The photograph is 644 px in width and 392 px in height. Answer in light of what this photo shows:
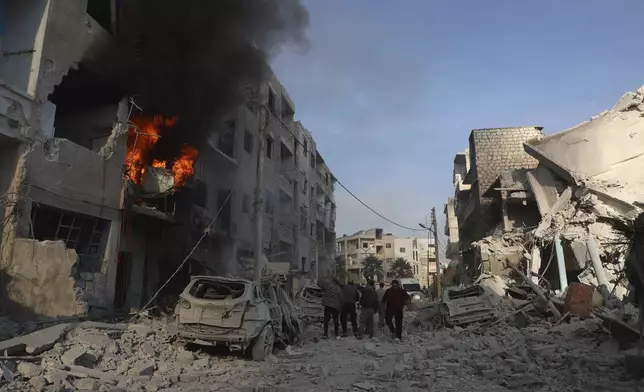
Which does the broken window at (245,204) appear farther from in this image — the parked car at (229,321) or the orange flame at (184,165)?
the parked car at (229,321)

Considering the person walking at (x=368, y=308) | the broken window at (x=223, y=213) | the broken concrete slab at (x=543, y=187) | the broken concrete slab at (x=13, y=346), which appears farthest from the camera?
the broken window at (x=223, y=213)

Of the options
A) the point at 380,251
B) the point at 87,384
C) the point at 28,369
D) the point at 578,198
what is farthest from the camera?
the point at 380,251

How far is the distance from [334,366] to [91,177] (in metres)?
8.04

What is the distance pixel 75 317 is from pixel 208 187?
36.3 feet

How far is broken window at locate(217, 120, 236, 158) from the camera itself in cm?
2183

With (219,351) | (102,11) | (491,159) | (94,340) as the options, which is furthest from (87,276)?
(491,159)

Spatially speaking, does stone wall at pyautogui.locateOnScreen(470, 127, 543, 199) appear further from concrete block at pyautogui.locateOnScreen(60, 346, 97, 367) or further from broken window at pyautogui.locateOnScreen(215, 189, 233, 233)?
concrete block at pyautogui.locateOnScreen(60, 346, 97, 367)

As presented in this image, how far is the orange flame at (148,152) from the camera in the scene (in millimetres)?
14203

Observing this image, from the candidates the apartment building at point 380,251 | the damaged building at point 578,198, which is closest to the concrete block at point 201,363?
the damaged building at point 578,198

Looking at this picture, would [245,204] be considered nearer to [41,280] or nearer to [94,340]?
[41,280]

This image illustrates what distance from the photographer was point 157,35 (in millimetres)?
14414

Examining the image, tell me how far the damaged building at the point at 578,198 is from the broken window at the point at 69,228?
13.9 metres

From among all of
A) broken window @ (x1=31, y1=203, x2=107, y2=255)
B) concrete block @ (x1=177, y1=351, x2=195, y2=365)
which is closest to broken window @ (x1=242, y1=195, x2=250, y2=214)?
broken window @ (x1=31, y1=203, x2=107, y2=255)

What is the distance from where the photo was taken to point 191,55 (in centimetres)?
1573
